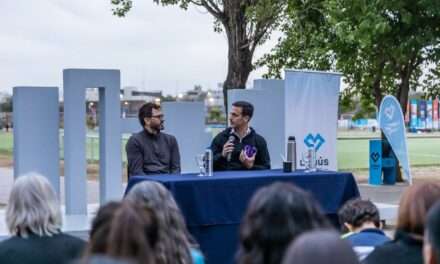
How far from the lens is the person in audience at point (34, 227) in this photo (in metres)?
3.68

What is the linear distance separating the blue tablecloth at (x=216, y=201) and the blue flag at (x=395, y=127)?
13.4ft

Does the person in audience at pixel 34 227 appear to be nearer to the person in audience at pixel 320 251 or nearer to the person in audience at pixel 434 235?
the person in audience at pixel 434 235

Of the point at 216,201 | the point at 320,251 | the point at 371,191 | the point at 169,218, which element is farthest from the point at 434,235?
the point at 371,191

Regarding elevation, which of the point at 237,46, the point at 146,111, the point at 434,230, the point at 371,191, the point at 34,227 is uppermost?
the point at 237,46

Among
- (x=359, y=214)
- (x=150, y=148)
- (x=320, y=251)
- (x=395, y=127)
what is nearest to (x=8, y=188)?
(x=395, y=127)

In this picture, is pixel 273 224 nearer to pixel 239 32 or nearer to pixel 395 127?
pixel 395 127

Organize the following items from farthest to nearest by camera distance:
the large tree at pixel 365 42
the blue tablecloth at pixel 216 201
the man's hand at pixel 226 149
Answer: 1. the large tree at pixel 365 42
2. the man's hand at pixel 226 149
3. the blue tablecloth at pixel 216 201

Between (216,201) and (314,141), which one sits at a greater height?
(314,141)

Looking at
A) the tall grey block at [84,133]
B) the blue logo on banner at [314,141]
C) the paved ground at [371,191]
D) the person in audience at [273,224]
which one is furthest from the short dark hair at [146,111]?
the person in audience at [273,224]

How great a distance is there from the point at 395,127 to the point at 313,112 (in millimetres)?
1238

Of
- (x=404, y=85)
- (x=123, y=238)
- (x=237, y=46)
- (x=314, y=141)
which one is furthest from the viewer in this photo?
(x=404, y=85)

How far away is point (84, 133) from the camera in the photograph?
390 inches

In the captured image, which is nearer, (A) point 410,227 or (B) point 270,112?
(A) point 410,227

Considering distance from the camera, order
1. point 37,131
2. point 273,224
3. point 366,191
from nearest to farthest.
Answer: point 273,224
point 37,131
point 366,191
